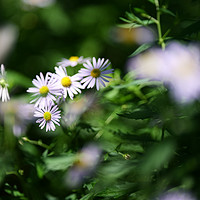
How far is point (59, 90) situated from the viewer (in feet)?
1.70

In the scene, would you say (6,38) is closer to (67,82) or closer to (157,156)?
(67,82)

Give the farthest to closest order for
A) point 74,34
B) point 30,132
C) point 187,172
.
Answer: point 74,34, point 30,132, point 187,172

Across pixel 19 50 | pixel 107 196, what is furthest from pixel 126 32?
pixel 107 196

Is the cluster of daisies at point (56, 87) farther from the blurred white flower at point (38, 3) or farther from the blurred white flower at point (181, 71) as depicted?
the blurred white flower at point (38, 3)

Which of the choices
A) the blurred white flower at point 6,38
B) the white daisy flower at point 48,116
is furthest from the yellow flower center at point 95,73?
the blurred white flower at point 6,38

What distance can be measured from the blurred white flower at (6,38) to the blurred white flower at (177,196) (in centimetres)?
92

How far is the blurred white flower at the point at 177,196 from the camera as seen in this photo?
0.37m

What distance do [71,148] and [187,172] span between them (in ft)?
1.05

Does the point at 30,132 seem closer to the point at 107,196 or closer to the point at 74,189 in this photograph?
the point at 74,189

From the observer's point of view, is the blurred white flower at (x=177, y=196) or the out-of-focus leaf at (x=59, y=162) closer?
the blurred white flower at (x=177, y=196)

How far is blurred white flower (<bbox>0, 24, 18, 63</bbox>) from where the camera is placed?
119 centimetres

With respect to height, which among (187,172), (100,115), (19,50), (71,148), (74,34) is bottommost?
(187,172)

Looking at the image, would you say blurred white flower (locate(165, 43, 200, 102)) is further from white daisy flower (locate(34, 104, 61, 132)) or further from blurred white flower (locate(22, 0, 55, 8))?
Result: blurred white flower (locate(22, 0, 55, 8))

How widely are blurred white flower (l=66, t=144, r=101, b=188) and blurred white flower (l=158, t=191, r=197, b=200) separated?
0.18 metres
